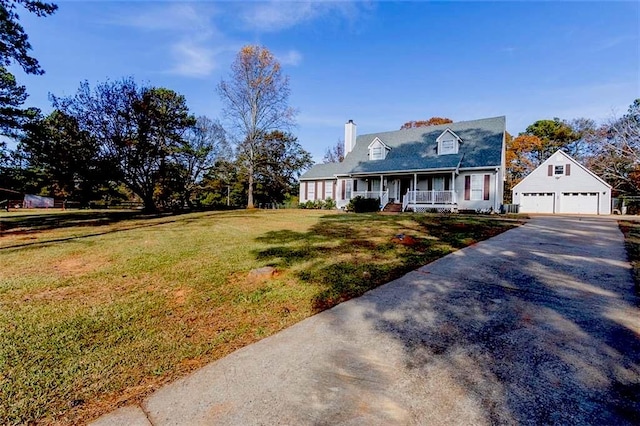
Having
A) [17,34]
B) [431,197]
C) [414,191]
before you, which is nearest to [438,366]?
[17,34]

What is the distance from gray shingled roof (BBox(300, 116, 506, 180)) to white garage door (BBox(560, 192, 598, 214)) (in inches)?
393

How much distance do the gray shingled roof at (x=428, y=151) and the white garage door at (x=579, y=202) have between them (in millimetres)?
9982

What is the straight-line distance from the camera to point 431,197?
67.0ft

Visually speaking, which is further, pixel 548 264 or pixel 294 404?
pixel 548 264

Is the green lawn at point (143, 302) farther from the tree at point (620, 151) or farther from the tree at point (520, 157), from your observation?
the tree at point (520, 157)

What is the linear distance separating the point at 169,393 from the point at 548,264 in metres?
6.07

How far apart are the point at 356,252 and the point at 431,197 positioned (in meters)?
15.6

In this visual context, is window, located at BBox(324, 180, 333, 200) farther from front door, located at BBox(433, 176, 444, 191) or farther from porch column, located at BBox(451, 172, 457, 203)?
porch column, located at BBox(451, 172, 457, 203)

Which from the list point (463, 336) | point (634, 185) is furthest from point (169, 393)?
point (634, 185)

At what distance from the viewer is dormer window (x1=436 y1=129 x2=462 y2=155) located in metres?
21.2

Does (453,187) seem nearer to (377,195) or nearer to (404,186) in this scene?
(404,186)

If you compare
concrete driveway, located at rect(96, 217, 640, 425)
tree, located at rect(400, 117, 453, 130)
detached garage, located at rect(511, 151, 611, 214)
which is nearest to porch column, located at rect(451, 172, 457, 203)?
detached garage, located at rect(511, 151, 611, 214)

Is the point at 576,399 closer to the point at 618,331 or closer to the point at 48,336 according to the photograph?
the point at 618,331

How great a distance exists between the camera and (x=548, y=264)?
5.41 m
